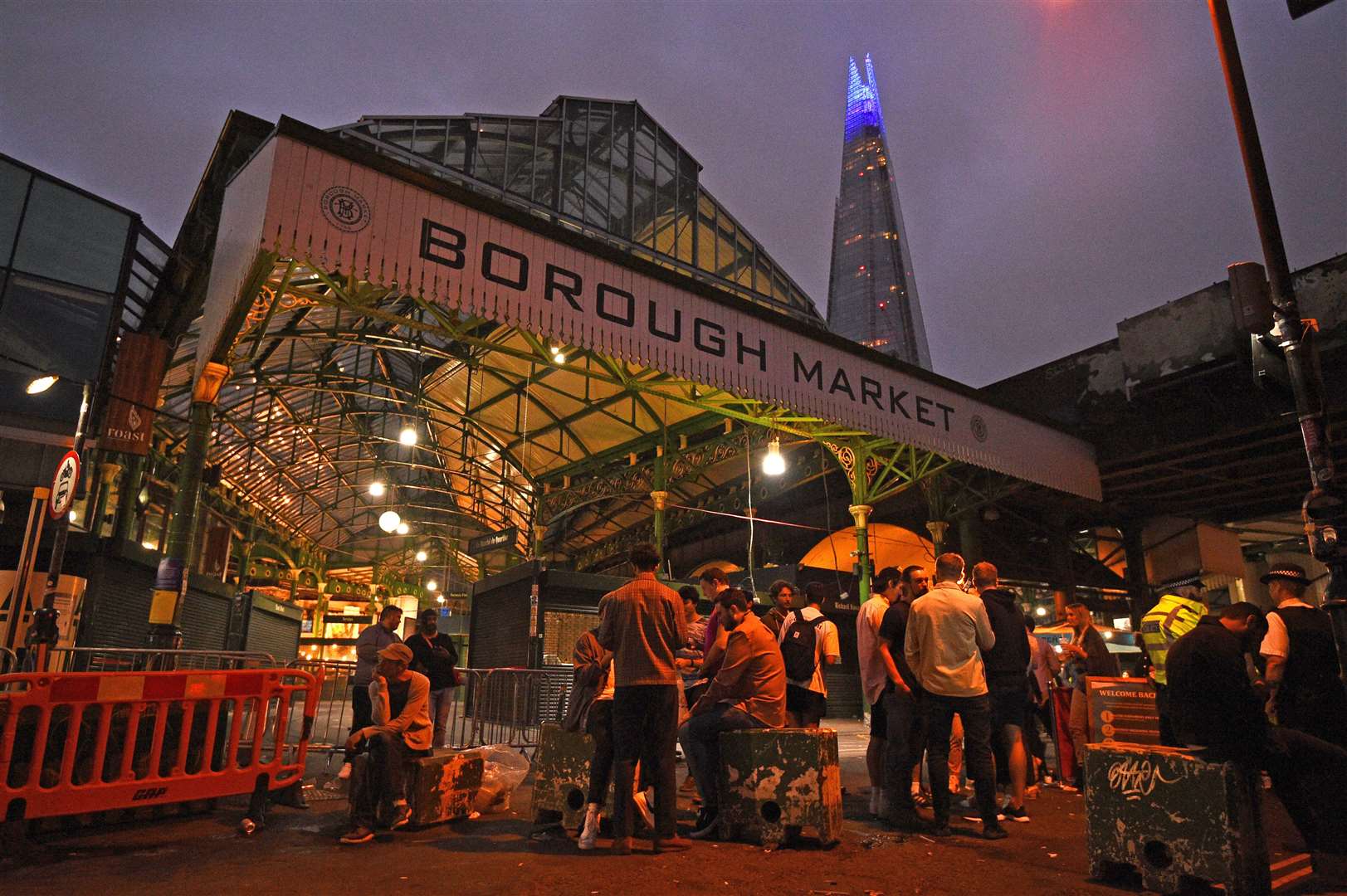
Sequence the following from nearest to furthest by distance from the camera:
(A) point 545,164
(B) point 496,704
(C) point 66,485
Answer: (C) point 66,485 → (B) point 496,704 → (A) point 545,164

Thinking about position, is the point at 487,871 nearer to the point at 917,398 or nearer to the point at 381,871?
the point at 381,871

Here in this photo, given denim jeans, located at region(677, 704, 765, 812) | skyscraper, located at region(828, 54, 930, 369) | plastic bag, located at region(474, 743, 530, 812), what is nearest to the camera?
denim jeans, located at region(677, 704, 765, 812)

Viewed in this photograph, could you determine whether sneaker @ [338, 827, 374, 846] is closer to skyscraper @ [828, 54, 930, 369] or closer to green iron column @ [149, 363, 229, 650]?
green iron column @ [149, 363, 229, 650]

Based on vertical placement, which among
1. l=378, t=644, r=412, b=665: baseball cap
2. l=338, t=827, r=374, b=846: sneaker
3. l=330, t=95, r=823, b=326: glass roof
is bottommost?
l=338, t=827, r=374, b=846: sneaker

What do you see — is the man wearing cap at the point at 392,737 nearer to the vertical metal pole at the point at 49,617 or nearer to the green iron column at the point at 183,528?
the vertical metal pole at the point at 49,617

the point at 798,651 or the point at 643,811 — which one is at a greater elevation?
the point at 798,651

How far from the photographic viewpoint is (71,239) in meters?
15.1

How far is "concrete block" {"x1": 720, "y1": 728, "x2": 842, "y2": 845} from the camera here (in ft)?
16.4

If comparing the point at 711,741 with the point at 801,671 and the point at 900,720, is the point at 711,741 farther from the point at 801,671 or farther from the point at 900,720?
the point at 900,720

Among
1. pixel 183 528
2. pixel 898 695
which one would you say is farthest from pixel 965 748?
pixel 183 528

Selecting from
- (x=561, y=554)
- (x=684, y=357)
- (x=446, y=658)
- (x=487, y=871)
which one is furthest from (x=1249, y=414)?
(x=561, y=554)

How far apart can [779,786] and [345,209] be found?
245 inches

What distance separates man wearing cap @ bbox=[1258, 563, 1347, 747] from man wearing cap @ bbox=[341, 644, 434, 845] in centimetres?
615

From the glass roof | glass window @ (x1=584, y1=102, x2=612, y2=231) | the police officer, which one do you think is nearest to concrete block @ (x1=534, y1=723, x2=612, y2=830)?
the police officer
